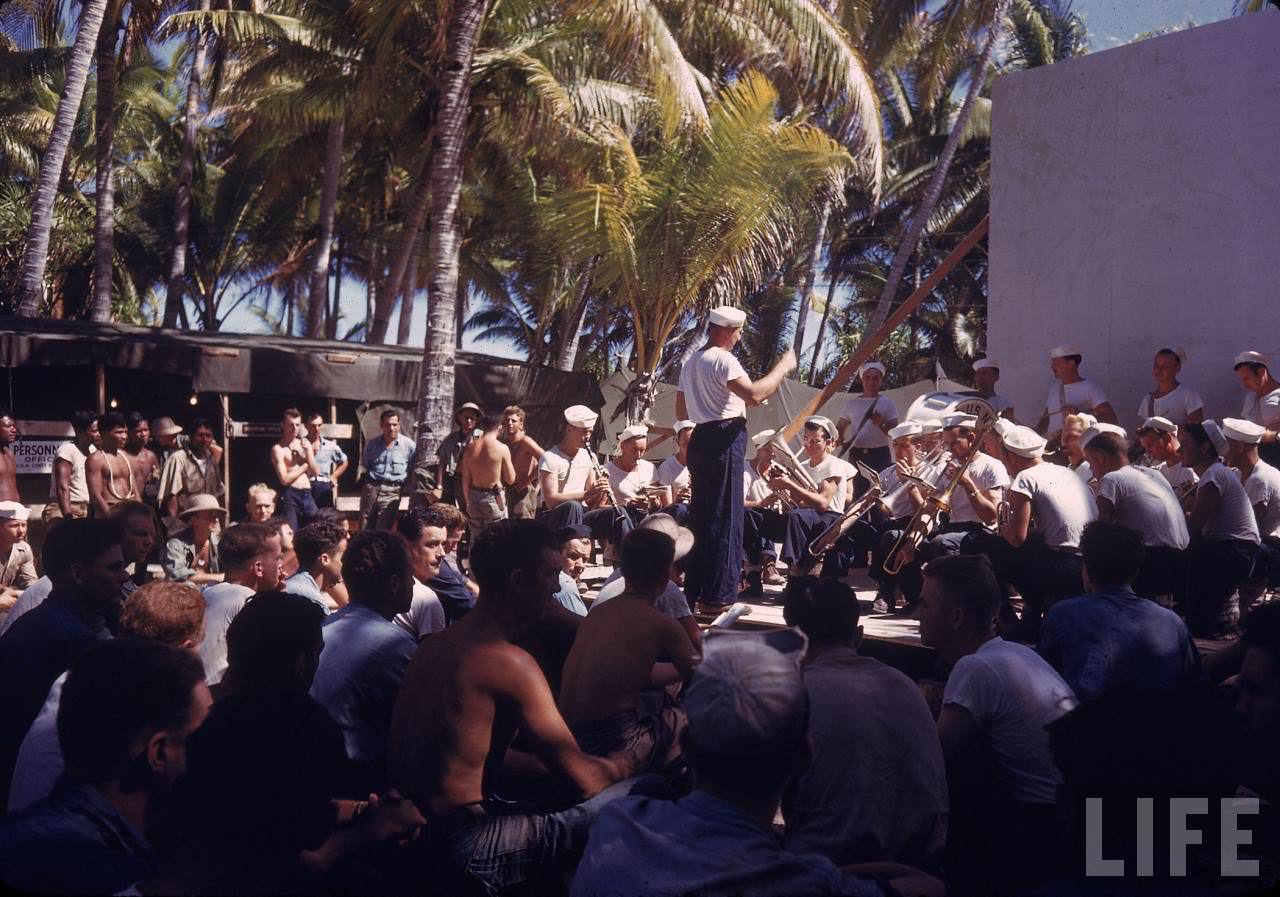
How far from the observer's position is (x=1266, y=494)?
7617 mm

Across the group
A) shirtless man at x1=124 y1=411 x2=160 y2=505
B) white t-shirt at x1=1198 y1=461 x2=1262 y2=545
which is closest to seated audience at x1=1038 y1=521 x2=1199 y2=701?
white t-shirt at x1=1198 y1=461 x2=1262 y2=545

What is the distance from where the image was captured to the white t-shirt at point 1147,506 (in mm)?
6594

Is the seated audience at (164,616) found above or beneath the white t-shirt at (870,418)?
beneath

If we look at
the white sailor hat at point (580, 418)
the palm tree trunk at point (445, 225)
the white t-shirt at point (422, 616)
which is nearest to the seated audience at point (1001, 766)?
the white t-shirt at point (422, 616)

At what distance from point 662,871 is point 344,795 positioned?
5.78 ft

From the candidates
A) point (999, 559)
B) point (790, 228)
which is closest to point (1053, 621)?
point (999, 559)

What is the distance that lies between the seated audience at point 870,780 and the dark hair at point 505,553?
0.98m

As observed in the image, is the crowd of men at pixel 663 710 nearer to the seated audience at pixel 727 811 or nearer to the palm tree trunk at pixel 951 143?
the seated audience at pixel 727 811

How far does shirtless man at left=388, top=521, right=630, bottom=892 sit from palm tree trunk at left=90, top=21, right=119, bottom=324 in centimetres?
1940

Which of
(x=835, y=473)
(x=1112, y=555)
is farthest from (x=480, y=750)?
(x=835, y=473)

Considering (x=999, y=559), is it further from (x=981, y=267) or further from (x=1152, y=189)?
(x=981, y=267)

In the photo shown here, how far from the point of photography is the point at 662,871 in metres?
2.25

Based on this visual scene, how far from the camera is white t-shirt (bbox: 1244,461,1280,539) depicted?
7625 millimetres

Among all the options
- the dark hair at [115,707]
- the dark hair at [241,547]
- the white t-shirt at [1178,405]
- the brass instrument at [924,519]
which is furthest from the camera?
the white t-shirt at [1178,405]
